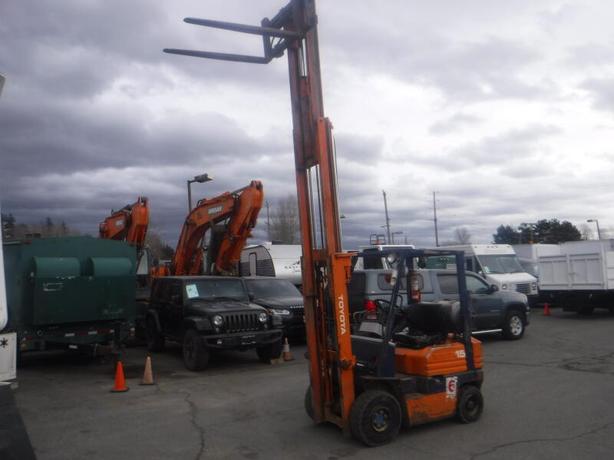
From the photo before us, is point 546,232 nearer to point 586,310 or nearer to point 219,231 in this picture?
point 586,310

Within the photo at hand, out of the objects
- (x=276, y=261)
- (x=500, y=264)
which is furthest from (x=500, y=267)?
(x=276, y=261)

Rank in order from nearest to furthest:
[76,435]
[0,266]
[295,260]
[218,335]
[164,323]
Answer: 1. [0,266]
2. [76,435]
3. [218,335]
4. [164,323]
5. [295,260]

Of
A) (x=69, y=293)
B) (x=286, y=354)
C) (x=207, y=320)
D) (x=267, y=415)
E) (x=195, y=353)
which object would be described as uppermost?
(x=69, y=293)

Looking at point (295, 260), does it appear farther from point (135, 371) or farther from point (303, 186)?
point (303, 186)

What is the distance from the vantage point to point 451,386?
6906 millimetres

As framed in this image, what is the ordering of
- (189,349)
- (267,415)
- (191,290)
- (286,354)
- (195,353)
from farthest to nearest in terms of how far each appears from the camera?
(191,290)
(286,354)
(189,349)
(195,353)
(267,415)

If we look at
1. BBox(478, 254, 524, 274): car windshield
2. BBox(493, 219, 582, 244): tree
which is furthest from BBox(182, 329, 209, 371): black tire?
BBox(493, 219, 582, 244): tree

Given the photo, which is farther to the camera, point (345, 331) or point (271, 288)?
point (271, 288)

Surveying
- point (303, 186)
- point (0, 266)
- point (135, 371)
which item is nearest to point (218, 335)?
point (135, 371)

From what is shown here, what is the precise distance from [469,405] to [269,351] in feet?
18.6

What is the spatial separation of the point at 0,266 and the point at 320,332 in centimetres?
387

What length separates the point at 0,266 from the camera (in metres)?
3.47

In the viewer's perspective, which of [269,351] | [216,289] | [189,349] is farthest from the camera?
[216,289]

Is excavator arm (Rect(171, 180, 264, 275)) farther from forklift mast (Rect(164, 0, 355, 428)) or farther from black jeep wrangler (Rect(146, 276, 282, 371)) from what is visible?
forklift mast (Rect(164, 0, 355, 428))
